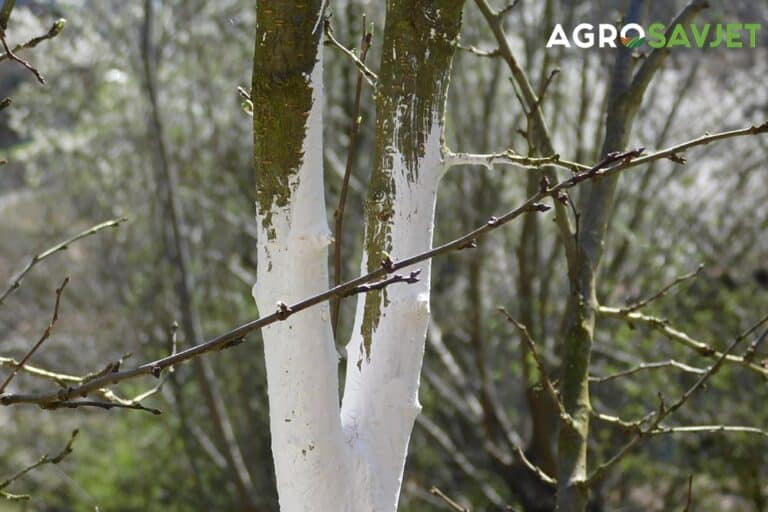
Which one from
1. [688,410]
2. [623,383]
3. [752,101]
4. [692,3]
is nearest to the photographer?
[692,3]

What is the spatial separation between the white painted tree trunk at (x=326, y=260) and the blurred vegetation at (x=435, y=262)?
4.07 meters

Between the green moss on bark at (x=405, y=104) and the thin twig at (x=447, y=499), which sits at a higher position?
the green moss on bark at (x=405, y=104)

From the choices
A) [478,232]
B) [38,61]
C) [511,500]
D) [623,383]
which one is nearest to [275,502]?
[511,500]

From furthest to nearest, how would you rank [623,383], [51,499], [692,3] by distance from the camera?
[51,499] < [623,383] < [692,3]

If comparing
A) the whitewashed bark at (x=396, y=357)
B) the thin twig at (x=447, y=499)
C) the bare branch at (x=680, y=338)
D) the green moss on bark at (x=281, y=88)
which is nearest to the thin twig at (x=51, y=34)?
the green moss on bark at (x=281, y=88)

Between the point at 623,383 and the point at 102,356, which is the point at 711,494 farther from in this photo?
the point at 102,356

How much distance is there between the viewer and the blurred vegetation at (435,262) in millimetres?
6691

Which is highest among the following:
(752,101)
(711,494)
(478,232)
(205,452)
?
(752,101)

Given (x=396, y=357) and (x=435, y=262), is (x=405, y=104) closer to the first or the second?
(x=396, y=357)

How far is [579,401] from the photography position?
2.47 meters

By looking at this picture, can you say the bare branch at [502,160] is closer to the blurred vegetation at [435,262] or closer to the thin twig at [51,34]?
the thin twig at [51,34]

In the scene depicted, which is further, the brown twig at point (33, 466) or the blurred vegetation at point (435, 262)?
the blurred vegetation at point (435, 262)

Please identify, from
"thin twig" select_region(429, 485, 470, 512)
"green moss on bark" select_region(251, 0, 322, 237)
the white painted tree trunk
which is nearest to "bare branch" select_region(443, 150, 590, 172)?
the white painted tree trunk

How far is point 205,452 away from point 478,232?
658cm
